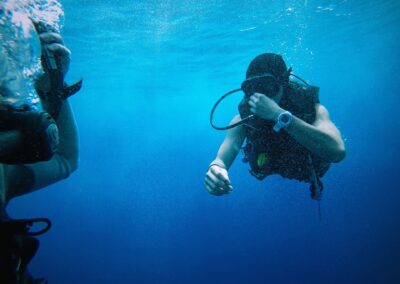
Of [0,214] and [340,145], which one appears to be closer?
[0,214]

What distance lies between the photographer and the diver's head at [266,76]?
3393 mm

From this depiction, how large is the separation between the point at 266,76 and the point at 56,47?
2.41 metres

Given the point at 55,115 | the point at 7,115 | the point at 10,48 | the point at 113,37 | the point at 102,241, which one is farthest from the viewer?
the point at 102,241

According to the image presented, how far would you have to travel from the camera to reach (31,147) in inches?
49.2

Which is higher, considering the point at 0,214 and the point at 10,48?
the point at 10,48

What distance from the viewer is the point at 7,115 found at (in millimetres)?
1198

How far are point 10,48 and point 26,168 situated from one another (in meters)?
2.00

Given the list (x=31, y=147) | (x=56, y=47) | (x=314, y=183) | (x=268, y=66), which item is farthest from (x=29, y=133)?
(x=314, y=183)

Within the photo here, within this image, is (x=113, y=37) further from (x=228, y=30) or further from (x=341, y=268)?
(x=341, y=268)

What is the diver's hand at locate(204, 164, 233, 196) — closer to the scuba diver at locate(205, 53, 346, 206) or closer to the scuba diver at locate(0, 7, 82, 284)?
the scuba diver at locate(205, 53, 346, 206)

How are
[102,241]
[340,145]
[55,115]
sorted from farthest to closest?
1. [102,241]
2. [340,145]
3. [55,115]

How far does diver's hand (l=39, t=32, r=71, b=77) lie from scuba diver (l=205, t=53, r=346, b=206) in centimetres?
170

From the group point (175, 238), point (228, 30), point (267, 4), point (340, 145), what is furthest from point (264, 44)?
point (175, 238)

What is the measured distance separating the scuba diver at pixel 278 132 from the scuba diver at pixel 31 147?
1.66m
